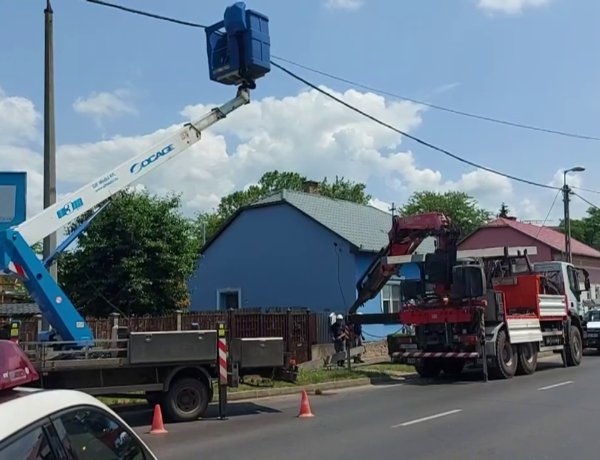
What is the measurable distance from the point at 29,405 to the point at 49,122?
10864 mm

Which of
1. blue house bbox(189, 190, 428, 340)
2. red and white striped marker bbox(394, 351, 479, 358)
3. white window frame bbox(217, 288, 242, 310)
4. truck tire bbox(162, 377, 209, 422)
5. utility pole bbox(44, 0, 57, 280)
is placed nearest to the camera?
truck tire bbox(162, 377, 209, 422)

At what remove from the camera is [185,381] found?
40.9 feet

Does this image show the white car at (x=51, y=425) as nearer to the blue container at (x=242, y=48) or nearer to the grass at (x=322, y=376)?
the blue container at (x=242, y=48)

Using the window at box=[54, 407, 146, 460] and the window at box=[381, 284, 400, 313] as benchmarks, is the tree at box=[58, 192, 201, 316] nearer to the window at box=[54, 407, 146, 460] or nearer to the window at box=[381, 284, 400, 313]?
the window at box=[381, 284, 400, 313]

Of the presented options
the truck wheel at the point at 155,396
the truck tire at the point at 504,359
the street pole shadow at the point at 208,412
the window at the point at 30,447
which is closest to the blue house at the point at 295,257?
the truck tire at the point at 504,359

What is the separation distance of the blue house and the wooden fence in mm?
6984

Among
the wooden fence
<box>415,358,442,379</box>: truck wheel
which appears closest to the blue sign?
the wooden fence

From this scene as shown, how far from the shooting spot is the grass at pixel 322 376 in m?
14.7

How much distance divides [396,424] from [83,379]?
5023 mm

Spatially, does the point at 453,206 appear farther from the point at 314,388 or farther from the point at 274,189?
the point at 314,388

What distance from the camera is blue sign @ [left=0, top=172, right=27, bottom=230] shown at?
11508 mm

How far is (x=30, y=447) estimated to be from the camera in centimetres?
262

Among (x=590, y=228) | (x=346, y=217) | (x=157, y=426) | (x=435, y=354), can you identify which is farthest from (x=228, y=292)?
(x=590, y=228)

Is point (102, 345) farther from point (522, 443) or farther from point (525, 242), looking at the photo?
point (525, 242)
